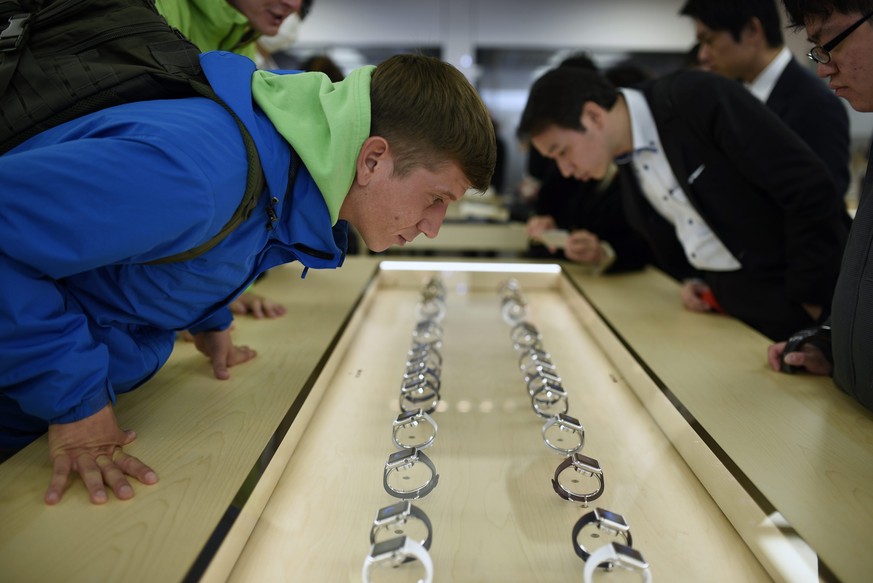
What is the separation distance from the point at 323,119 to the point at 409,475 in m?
0.50

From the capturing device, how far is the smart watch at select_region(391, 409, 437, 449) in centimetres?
96

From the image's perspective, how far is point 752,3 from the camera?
1.89m

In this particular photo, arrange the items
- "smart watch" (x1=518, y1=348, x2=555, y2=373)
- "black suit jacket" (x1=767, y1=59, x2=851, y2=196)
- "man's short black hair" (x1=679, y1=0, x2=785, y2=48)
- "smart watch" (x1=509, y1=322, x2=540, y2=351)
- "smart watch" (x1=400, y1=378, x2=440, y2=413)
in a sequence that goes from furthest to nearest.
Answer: "man's short black hair" (x1=679, y1=0, x2=785, y2=48) → "black suit jacket" (x1=767, y1=59, x2=851, y2=196) → "smart watch" (x1=509, y1=322, x2=540, y2=351) → "smart watch" (x1=518, y1=348, x2=555, y2=373) → "smart watch" (x1=400, y1=378, x2=440, y2=413)

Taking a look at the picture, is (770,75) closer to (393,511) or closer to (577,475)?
(577,475)

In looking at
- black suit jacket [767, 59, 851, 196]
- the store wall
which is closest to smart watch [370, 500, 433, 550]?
black suit jacket [767, 59, 851, 196]

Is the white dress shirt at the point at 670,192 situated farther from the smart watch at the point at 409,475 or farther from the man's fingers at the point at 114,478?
the man's fingers at the point at 114,478

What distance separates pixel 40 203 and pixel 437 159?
19.7 inches

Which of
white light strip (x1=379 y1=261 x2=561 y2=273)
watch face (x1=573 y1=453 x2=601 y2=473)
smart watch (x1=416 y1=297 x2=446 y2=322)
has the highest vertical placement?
watch face (x1=573 y1=453 x2=601 y2=473)

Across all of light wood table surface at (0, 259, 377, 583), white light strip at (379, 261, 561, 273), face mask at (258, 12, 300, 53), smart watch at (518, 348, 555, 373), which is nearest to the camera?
light wood table surface at (0, 259, 377, 583)

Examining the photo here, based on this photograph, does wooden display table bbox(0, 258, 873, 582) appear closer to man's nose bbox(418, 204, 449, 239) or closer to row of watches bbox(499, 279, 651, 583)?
row of watches bbox(499, 279, 651, 583)

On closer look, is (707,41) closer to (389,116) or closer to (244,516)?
(389,116)

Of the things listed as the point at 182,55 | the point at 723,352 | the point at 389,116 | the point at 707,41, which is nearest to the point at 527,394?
the point at 723,352

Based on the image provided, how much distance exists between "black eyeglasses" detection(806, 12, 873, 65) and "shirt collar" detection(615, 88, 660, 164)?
24.0 inches

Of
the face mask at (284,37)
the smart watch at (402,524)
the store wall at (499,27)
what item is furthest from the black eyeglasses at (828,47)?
the store wall at (499,27)
